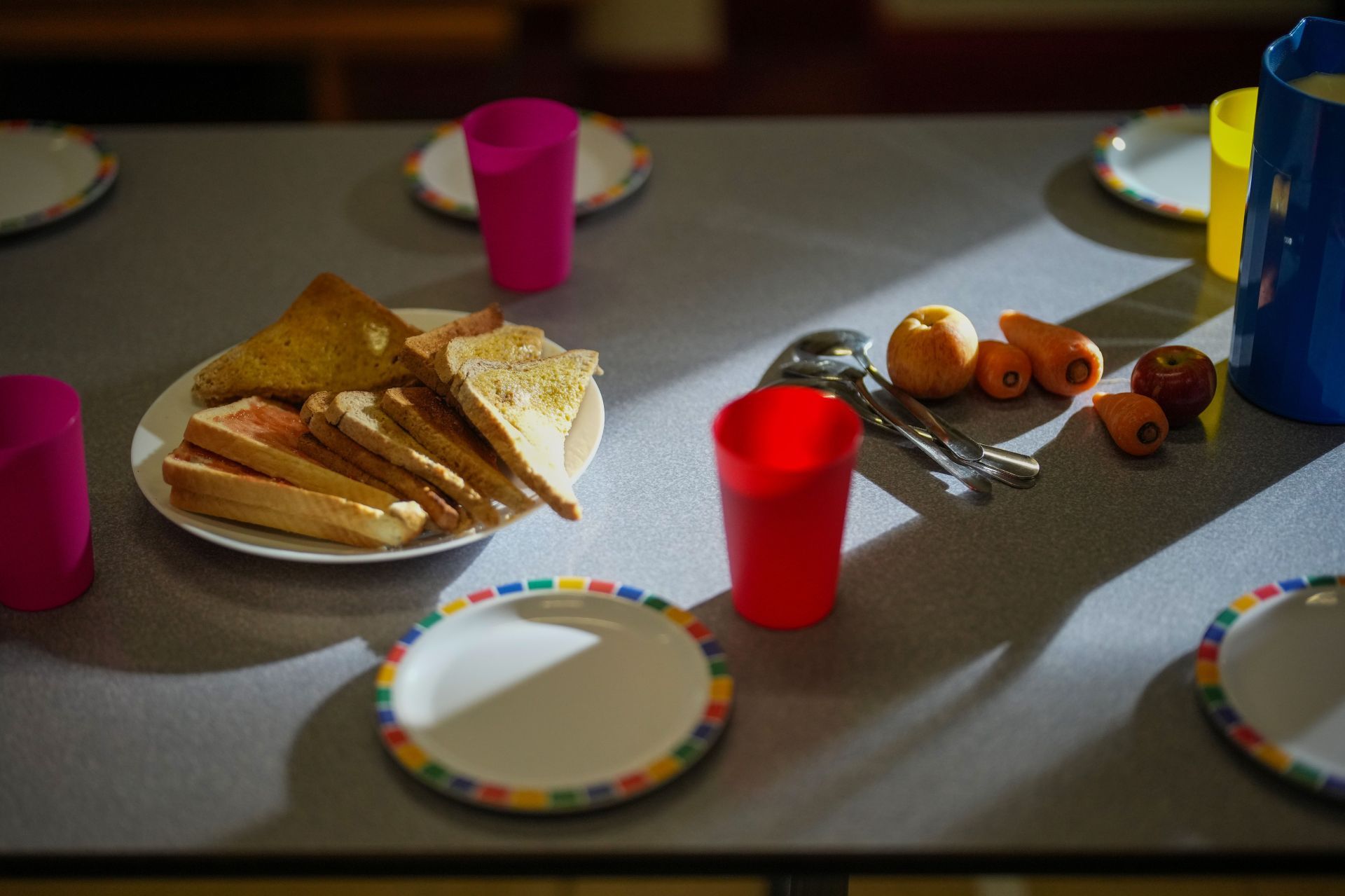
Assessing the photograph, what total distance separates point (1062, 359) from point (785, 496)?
1.29 feet

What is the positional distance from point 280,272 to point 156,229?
19 centimetres

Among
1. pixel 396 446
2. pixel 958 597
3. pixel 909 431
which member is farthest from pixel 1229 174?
pixel 396 446

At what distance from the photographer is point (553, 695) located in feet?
2.55

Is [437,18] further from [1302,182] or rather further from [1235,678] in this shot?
[1235,678]

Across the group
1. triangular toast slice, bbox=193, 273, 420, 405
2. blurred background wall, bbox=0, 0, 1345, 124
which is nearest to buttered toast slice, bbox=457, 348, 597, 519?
triangular toast slice, bbox=193, 273, 420, 405

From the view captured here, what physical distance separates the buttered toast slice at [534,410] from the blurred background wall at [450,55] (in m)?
2.19

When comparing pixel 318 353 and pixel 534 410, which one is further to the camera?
pixel 318 353

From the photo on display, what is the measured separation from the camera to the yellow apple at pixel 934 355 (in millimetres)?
1031

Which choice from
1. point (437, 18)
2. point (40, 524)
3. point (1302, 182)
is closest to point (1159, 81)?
point (437, 18)

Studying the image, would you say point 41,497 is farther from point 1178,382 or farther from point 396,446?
point 1178,382

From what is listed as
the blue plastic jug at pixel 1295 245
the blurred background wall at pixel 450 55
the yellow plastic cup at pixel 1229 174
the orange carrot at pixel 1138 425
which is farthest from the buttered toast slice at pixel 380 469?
the blurred background wall at pixel 450 55

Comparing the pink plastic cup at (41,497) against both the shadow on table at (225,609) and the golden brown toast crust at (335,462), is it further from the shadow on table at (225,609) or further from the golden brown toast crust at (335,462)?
the golden brown toast crust at (335,462)

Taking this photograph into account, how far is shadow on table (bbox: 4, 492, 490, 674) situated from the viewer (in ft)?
2.74

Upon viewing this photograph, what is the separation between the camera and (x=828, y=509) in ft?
2.55
